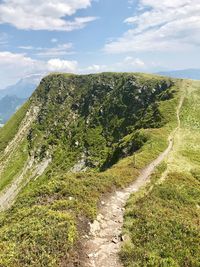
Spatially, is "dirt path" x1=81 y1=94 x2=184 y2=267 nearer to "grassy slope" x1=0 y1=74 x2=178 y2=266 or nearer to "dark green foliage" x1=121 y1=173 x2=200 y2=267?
"dark green foliage" x1=121 y1=173 x2=200 y2=267

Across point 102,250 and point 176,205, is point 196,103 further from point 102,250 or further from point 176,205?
point 102,250

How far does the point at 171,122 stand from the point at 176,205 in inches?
2727

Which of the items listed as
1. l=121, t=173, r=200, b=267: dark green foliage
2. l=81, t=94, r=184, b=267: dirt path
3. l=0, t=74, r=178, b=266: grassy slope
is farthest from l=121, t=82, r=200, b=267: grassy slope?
l=0, t=74, r=178, b=266: grassy slope

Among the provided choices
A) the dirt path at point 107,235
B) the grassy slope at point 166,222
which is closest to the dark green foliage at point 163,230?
the grassy slope at point 166,222

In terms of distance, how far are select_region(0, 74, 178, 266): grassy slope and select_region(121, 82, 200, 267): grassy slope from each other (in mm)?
4331

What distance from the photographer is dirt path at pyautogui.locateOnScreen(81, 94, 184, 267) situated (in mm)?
23500

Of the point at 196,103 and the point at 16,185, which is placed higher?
the point at 196,103

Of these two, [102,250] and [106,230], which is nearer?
[102,250]

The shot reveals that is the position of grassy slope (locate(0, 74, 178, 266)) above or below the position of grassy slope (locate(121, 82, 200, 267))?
above

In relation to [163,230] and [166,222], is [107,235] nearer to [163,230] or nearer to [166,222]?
[163,230]

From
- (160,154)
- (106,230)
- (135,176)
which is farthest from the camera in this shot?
(160,154)

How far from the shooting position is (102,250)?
24938 mm

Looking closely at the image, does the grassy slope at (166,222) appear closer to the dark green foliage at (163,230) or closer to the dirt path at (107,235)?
the dark green foliage at (163,230)

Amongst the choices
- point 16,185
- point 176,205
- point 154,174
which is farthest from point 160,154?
point 16,185
